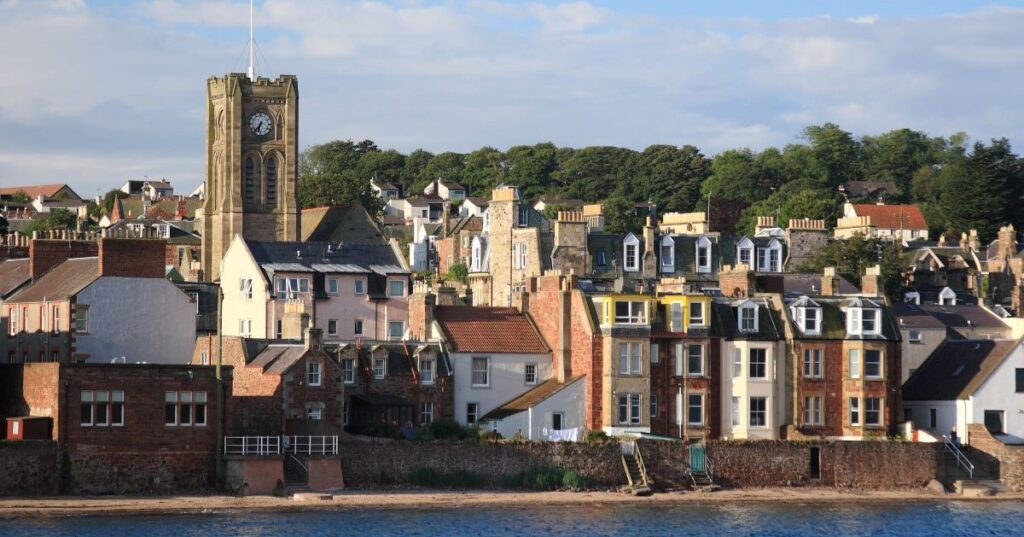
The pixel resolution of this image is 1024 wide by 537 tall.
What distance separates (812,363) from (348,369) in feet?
64.1

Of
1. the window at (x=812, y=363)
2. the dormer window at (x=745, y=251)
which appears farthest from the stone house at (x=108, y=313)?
the dormer window at (x=745, y=251)

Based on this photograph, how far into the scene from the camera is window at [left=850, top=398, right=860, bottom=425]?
8450 centimetres

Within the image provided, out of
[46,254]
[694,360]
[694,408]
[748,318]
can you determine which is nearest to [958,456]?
[748,318]

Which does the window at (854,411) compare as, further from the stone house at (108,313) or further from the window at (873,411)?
the stone house at (108,313)

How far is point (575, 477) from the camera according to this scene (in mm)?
77562

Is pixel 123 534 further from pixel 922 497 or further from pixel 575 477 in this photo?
pixel 922 497

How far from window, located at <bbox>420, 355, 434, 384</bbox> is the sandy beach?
739cm

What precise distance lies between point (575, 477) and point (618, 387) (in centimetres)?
536

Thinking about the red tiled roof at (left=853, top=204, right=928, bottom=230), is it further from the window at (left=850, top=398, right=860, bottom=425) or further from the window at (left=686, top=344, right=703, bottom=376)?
the window at (left=686, top=344, right=703, bottom=376)

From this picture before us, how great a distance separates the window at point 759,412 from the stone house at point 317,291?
17850 mm

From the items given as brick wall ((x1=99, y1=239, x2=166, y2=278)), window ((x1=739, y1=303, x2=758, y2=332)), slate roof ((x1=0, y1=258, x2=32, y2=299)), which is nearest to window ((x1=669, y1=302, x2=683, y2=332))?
window ((x1=739, y1=303, x2=758, y2=332))

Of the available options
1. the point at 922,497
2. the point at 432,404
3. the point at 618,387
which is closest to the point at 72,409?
the point at 432,404

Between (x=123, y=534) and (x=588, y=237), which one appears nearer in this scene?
(x=123, y=534)

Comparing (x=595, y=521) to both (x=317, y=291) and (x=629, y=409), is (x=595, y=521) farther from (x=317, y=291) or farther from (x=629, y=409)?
(x=317, y=291)
